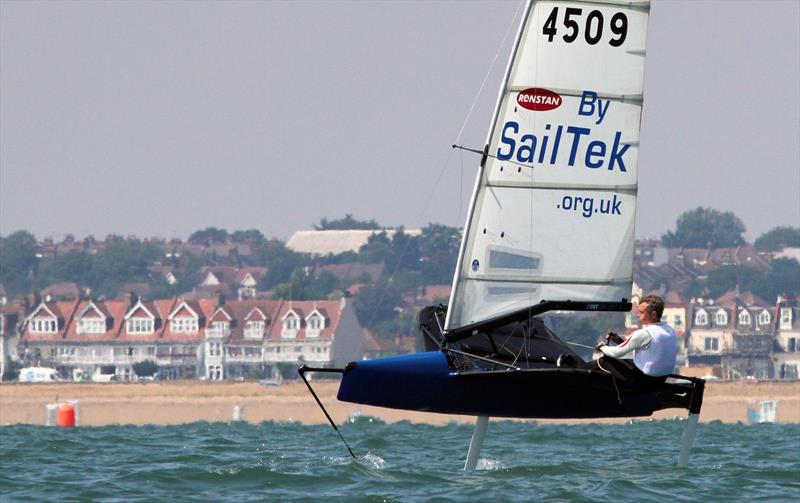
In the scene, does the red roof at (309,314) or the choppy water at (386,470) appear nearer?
the choppy water at (386,470)

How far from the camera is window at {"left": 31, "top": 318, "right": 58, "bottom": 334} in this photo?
353ft

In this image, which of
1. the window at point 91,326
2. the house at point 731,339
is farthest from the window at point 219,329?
the house at point 731,339

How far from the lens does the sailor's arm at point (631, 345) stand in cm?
1620

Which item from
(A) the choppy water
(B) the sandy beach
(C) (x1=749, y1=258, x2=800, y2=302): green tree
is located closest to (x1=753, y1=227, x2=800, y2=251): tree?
(C) (x1=749, y1=258, x2=800, y2=302): green tree

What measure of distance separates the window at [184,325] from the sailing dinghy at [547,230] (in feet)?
293

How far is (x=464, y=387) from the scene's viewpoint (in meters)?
16.6

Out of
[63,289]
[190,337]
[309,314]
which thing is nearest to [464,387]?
[309,314]

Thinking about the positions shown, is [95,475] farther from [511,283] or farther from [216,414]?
[216,414]

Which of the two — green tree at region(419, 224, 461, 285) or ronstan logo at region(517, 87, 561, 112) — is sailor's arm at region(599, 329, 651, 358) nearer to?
ronstan logo at region(517, 87, 561, 112)

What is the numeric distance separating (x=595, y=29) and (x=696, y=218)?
167 m

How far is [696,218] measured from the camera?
181 m

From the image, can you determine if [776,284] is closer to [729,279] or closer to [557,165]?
[729,279]

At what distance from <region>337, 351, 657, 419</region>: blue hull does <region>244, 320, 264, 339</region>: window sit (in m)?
86.8

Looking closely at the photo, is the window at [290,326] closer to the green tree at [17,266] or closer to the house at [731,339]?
the house at [731,339]
